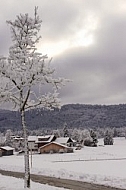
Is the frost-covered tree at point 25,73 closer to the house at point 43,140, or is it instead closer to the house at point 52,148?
the house at point 52,148

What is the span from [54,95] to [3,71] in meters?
3.17

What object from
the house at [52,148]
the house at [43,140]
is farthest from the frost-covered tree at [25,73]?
the house at [43,140]

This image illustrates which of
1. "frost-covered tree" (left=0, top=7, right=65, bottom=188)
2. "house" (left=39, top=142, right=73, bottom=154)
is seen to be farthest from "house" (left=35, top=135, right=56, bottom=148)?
"frost-covered tree" (left=0, top=7, right=65, bottom=188)

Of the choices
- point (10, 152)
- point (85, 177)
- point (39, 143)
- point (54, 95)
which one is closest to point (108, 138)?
point (39, 143)

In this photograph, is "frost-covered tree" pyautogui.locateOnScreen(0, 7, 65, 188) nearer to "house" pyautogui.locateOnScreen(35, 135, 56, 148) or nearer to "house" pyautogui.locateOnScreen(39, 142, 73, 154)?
"house" pyautogui.locateOnScreen(39, 142, 73, 154)

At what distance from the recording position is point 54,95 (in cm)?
1872

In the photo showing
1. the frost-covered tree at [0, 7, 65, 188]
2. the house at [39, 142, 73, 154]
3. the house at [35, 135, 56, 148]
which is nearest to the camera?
the frost-covered tree at [0, 7, 65, 188]

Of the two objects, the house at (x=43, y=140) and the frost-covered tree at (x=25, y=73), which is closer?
the frost-covered tree at (x=25, y=73)

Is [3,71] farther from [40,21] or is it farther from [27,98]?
[40,21]

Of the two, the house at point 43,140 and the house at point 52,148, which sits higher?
the house at point 43,140

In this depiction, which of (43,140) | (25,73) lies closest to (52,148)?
(43,140)

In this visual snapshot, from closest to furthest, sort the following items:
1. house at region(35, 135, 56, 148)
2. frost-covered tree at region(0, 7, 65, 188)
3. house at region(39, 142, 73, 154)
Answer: frost-covered tree at region(0, 7, 65, 188), house at region(39, 142, 73, 154), house at region(35, 135, 56, 148)

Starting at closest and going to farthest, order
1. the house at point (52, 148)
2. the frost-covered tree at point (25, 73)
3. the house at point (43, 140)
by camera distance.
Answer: the frost-covered tree at point (25, 73), the house at point (52, 148), the house at point (43, 140)

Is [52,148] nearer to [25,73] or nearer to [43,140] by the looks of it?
[43,140]
